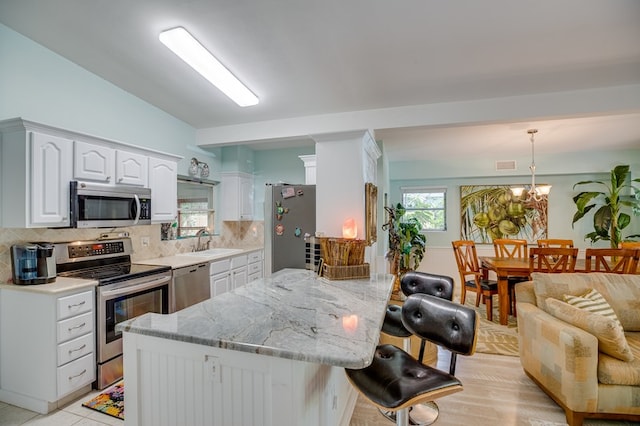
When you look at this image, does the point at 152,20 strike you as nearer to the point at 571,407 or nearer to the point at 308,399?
the point at 308,399

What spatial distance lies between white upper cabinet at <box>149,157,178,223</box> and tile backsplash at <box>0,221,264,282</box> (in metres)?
0.36

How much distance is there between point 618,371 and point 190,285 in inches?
148

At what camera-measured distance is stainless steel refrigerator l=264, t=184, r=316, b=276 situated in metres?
3.94

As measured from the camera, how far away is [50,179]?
237cm

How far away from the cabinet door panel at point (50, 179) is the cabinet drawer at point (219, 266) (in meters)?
1.61

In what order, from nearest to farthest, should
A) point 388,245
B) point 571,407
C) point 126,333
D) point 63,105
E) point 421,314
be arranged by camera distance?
point 126,333 < point 421,314 < point 571,407 < point 63,105 < point 388,245

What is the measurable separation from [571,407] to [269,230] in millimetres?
3379

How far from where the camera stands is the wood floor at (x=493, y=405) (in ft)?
6.86

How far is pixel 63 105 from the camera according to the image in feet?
8.78

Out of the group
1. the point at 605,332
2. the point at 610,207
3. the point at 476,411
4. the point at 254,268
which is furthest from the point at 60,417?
the point at 610,207

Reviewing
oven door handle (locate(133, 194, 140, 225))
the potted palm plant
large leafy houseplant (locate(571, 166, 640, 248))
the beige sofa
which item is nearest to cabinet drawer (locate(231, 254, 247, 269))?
oven door handle (locate(133, 194, 140, 225))

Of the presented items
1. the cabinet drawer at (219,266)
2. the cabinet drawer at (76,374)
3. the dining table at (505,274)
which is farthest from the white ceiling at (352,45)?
the cabinet drawer at (76,374)

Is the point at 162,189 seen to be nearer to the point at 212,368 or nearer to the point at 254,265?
the point at 254,265

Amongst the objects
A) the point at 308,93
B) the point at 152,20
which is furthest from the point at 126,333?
the point at 308,93
